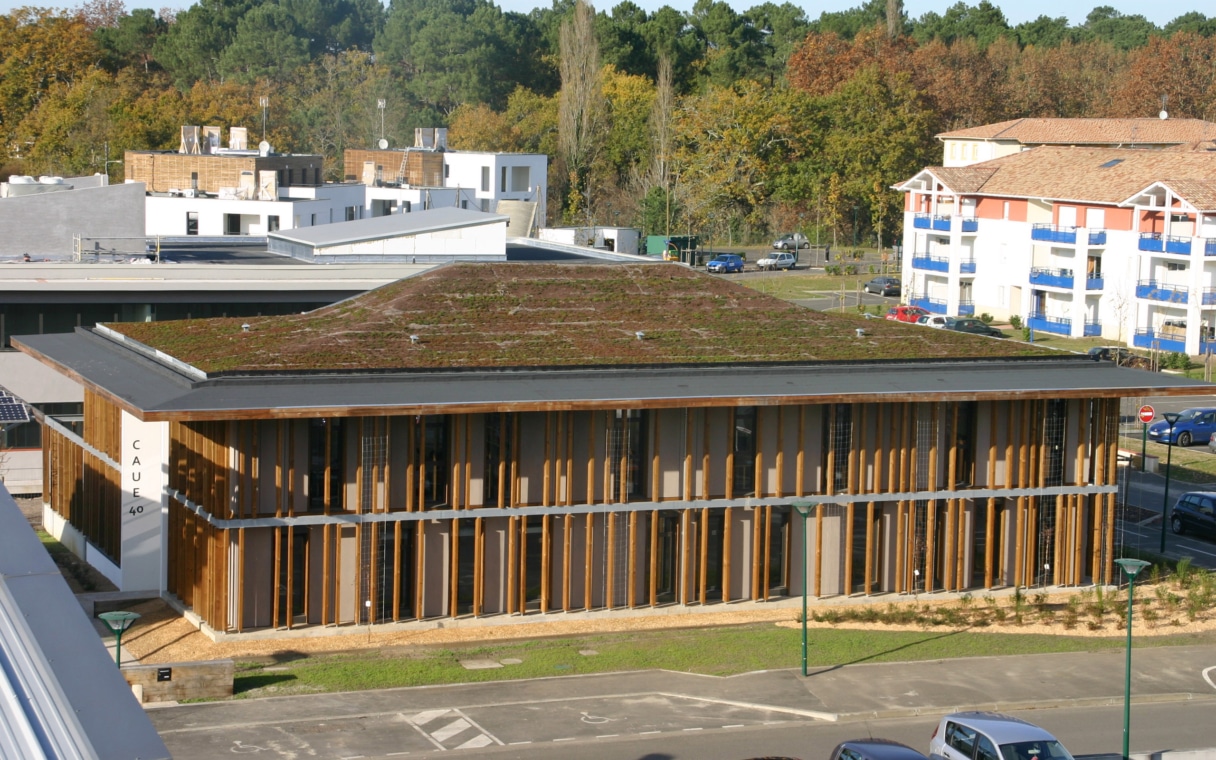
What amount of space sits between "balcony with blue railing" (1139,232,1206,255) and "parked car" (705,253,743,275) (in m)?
25.3

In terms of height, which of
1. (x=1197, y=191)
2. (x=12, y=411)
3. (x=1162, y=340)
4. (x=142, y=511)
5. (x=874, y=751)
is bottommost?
(x=874, y=751)

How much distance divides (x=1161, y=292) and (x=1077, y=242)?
5768mm

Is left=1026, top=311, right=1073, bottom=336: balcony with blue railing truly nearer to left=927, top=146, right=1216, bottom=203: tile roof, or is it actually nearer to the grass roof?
left=927, top=146, right=1216, bottom=203: tile roof

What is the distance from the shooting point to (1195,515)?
40.8 m

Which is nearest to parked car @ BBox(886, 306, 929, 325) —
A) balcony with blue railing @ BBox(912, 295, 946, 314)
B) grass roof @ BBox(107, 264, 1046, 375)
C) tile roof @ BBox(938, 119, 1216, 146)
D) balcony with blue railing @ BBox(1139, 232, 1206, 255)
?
balcony with blue railing @ BBox(912, 295, 946, 314)

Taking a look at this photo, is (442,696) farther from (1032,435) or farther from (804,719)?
(1032,435)

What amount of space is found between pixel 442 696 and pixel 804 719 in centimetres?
598

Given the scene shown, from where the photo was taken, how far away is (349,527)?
29562 mm

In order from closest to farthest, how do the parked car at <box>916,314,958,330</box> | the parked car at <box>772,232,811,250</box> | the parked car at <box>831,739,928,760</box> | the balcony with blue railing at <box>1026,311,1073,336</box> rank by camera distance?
the parked car at <box>831,739,928,760</box> → the parked car at <box>916,314,958,330</box> → the balcony with blue railing at <box>1026,311,1073,336</box> → the parked car at <box>772,232,811,250</box>

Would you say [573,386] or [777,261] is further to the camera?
[777,261]

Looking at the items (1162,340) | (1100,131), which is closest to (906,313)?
(1162,340)

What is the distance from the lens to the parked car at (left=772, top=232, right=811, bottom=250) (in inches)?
3984

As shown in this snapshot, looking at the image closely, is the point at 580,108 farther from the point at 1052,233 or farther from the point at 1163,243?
the point at 1163,243

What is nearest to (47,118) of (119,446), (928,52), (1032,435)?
(928,52)
